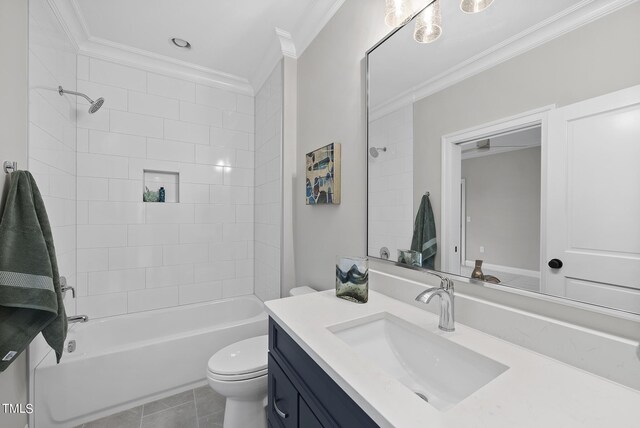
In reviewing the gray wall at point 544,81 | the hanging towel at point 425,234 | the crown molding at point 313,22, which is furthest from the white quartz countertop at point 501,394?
the crown molding at point 313,22

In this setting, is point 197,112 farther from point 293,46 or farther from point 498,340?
point 498,340

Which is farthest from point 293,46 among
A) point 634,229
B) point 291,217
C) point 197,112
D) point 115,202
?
point 634,229

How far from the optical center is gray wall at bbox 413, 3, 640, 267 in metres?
0.61

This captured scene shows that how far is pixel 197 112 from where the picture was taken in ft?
8.21

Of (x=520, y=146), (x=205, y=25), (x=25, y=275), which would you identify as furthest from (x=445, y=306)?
(x=205, y=25)

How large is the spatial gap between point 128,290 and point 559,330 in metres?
2.73

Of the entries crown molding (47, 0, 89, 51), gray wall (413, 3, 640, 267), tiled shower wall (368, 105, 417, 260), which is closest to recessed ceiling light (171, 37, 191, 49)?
crown molding (47, 0, 89, 51)

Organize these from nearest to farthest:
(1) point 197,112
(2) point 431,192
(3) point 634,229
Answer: (3) point 634,229 → (2) point 431,192 → (1) point 197,112

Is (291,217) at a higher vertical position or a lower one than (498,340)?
higher

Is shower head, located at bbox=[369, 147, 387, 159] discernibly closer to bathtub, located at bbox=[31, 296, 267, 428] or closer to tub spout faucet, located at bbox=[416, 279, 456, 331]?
tub spout faucet, located at bbox=[416, 279, 456, 331]

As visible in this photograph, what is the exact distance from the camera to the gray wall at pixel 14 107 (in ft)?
3.87

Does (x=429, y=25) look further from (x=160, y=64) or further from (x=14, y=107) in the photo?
(x=160, y=64)

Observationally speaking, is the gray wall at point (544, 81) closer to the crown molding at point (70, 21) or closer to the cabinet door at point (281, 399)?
the cabinet door at point (281, 399)

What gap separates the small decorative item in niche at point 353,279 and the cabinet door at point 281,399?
0.39 m
